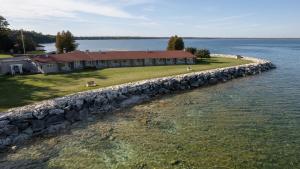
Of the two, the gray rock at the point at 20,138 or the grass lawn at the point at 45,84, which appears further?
the grass lawn at the point at 45,84

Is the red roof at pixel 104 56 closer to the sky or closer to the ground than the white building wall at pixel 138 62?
closer to the sky

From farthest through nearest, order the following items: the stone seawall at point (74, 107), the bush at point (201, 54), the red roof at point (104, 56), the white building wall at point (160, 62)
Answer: the bush at point (201, 54) → the white building wall at point (160, 62) → the red roof at point (104, 56) → the stone seawall at point (74, 107)

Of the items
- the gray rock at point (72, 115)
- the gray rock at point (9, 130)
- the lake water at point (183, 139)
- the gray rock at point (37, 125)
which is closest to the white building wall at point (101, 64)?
the lake water at point (183, 139)

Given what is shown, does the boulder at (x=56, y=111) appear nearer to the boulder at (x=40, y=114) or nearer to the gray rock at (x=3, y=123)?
the boulder at (x=40, y=114)

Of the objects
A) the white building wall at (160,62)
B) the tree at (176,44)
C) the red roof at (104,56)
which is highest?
the tree at (176,44)

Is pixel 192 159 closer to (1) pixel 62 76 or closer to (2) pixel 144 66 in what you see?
(1) pixel 62 76

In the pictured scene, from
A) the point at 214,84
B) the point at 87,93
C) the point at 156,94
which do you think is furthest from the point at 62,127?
the point at 214,84

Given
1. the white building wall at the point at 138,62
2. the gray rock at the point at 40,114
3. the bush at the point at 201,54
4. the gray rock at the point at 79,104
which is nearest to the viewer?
the gray rock at the point at 40,114
